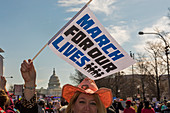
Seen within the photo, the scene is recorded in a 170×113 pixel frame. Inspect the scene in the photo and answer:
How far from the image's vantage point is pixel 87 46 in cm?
415

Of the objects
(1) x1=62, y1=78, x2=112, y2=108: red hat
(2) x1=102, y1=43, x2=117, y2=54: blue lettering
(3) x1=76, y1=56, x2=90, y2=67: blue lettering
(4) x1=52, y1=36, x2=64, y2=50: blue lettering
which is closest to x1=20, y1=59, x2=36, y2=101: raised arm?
(1) x1=62, y1=78, x2=112, y2=108: red hat

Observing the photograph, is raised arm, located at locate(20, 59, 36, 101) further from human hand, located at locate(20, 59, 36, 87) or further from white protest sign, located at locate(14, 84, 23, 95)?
white protest sign, located at locate(14, 84, 23, 95)

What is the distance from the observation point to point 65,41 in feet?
13.7

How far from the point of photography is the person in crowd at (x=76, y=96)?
3203 mm

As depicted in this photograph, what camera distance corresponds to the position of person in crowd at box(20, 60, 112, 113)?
3.20 m

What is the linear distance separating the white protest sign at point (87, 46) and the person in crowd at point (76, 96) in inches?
18.2

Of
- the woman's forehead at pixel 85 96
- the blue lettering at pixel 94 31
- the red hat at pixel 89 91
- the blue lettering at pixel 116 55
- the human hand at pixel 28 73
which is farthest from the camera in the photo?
the blue lettering at pixel 94 31

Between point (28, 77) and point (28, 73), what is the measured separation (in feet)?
0.18

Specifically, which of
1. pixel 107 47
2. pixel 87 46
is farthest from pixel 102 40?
pixel 87 46

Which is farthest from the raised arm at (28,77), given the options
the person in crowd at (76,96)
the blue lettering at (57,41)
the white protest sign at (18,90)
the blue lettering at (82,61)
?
the white protest sign at (18,90)

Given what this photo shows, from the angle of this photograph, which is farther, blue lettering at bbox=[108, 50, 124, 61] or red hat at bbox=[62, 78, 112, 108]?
blue lettering at bbox=[108, 50, 124, 61]

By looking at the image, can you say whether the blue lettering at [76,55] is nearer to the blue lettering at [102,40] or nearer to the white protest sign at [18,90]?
the blue lettering at [102,40]

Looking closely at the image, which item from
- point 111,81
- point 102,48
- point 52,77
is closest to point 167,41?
point 102,48

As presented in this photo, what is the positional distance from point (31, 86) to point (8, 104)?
188 centimetres
